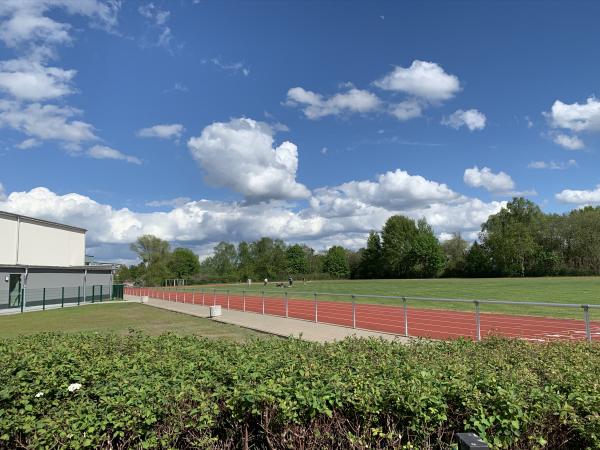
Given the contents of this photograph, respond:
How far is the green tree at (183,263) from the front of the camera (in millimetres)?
111500

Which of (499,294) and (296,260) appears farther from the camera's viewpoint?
(296,260)

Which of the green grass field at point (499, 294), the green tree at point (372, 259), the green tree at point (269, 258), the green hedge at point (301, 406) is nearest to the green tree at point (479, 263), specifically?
the green tree at point (372, 259)

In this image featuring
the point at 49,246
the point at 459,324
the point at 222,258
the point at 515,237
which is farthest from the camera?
the point at 222,258

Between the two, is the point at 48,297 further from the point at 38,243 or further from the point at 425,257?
the point at 425,257

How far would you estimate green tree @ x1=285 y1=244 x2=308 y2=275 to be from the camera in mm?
121875

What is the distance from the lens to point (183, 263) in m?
115

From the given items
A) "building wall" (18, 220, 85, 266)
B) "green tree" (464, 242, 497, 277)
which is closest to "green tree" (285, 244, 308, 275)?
"green tree" (464, 242, 497, 277)

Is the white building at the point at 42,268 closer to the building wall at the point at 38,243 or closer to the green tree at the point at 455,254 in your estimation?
the building wall at the point at 38,243

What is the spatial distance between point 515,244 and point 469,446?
10349 centimetres

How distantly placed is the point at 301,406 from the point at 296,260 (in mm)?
120251

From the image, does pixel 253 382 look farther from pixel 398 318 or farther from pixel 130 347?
pixel 398 318

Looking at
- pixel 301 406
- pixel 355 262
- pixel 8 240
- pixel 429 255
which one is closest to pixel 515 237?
pixel 429 255

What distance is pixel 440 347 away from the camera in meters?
5.87

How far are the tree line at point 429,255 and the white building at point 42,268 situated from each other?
44177mm
